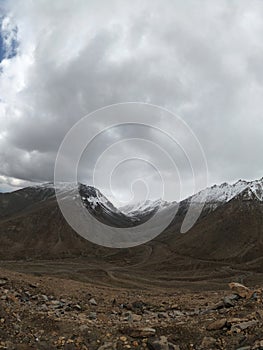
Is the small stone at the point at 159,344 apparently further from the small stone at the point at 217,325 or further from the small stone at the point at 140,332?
the small stone at the point at 217,325

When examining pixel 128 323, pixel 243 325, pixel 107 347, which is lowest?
pixel 107 347

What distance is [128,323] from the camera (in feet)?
52.5

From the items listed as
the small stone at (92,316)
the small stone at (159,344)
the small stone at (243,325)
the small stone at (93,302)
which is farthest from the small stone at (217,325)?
the small stone at (93,302)

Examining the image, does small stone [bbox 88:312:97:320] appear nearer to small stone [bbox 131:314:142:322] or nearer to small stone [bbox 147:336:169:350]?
small stone [bbox 131:314:142:322]

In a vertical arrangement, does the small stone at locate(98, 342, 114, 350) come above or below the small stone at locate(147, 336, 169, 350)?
below

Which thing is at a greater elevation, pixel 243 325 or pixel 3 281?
pixel 243 325

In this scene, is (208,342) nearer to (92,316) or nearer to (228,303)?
(228,303)

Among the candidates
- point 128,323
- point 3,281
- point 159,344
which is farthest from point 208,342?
point 3,281

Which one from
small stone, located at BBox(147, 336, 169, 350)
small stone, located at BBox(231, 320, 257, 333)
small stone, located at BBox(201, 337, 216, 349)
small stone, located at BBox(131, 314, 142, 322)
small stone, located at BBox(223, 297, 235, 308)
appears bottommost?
small stone, located at BBox(147, 336, 169, 350)

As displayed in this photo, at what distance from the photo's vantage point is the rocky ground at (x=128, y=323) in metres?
12.8

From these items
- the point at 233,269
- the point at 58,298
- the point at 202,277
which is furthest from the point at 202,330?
the point at 233,269

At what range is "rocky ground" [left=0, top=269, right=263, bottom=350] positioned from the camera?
42.0 feet

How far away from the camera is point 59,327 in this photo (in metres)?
14.8

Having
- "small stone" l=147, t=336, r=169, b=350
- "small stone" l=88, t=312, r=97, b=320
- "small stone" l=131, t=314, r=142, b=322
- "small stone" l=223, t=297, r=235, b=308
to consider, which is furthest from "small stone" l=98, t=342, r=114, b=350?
"small stone" l=223, t=297, r=235, b=308
